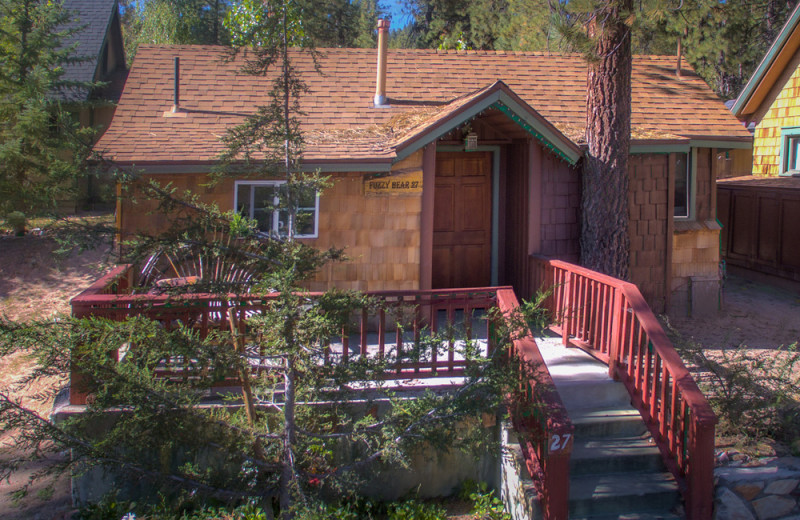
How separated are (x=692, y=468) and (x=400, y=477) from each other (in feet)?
8.18

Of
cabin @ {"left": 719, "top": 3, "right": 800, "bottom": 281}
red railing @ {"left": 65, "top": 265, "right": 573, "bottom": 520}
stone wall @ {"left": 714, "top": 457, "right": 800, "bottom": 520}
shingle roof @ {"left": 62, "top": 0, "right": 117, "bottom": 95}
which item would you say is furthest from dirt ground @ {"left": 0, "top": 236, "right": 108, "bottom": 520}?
cabin @ {"left": 719, "top": 3, "right": 800, "bottom": 281}

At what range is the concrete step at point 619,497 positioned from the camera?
5.82 m

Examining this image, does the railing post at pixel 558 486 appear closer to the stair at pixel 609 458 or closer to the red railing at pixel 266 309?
the stair at pixel 609 458

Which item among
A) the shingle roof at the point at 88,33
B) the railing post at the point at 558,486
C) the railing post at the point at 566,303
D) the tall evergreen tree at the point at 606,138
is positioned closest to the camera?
the railing post at the point at 558,486

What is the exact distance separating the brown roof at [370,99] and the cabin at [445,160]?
0.13ft

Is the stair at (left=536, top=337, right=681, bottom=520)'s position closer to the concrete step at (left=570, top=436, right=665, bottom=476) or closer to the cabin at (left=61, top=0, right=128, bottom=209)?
the concrete step at (left=570, top=436, right=665, bottom=476)

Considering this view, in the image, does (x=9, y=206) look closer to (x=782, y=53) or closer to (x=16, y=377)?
(x=16, y=377)

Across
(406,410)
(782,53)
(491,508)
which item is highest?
(782,53)

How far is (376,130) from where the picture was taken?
32.2ft

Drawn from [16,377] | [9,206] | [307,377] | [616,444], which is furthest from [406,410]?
[9,206]

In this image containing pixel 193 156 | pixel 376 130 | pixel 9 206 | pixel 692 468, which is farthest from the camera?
pixel 9 206

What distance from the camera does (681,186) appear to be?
10961 mm

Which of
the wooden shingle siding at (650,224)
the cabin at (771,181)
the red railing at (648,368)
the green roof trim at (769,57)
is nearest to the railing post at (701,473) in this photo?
the red railing at (648,368)

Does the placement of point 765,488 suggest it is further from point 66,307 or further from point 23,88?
point 23,88
